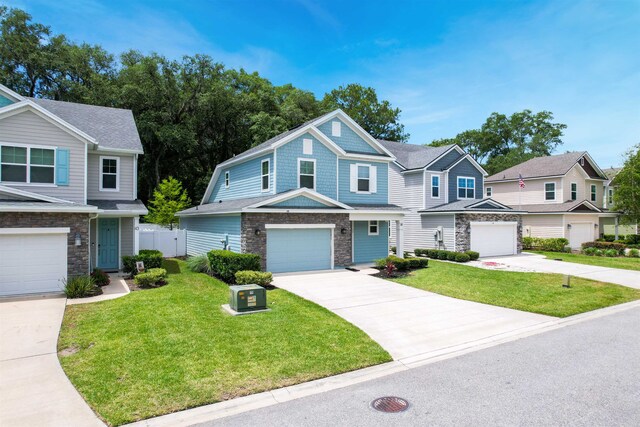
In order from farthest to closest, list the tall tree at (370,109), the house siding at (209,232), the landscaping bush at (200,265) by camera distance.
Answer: the tall tree at (370,109), the house siding at (209,232), the landscaping bush at (200,265)

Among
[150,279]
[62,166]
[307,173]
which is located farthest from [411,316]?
[62,166]

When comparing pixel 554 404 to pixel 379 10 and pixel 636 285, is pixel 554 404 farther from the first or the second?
pixel 379 10

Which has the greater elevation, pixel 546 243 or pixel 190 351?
pixel 546 243

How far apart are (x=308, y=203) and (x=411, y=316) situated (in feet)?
29.2

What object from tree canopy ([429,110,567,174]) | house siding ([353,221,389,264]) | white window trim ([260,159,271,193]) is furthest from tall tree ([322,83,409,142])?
white window trim ([260,159,271,193])

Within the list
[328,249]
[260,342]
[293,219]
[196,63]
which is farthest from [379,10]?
[196,63]

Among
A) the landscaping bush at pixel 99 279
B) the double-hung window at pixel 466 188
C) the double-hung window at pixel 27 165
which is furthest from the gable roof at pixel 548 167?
the double-hung window at pixel 27 165

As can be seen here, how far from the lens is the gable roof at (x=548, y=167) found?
103 feet

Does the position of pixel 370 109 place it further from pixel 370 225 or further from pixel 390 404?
pixel 390 404

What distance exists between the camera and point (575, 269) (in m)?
19.5

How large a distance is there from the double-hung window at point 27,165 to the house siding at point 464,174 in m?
23.7

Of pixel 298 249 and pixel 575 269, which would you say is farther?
pixel 575 269

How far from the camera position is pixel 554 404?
17.9 feet

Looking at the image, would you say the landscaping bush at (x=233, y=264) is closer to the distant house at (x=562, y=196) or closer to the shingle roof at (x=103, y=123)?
the shingle roof at (x=103, y=123)
